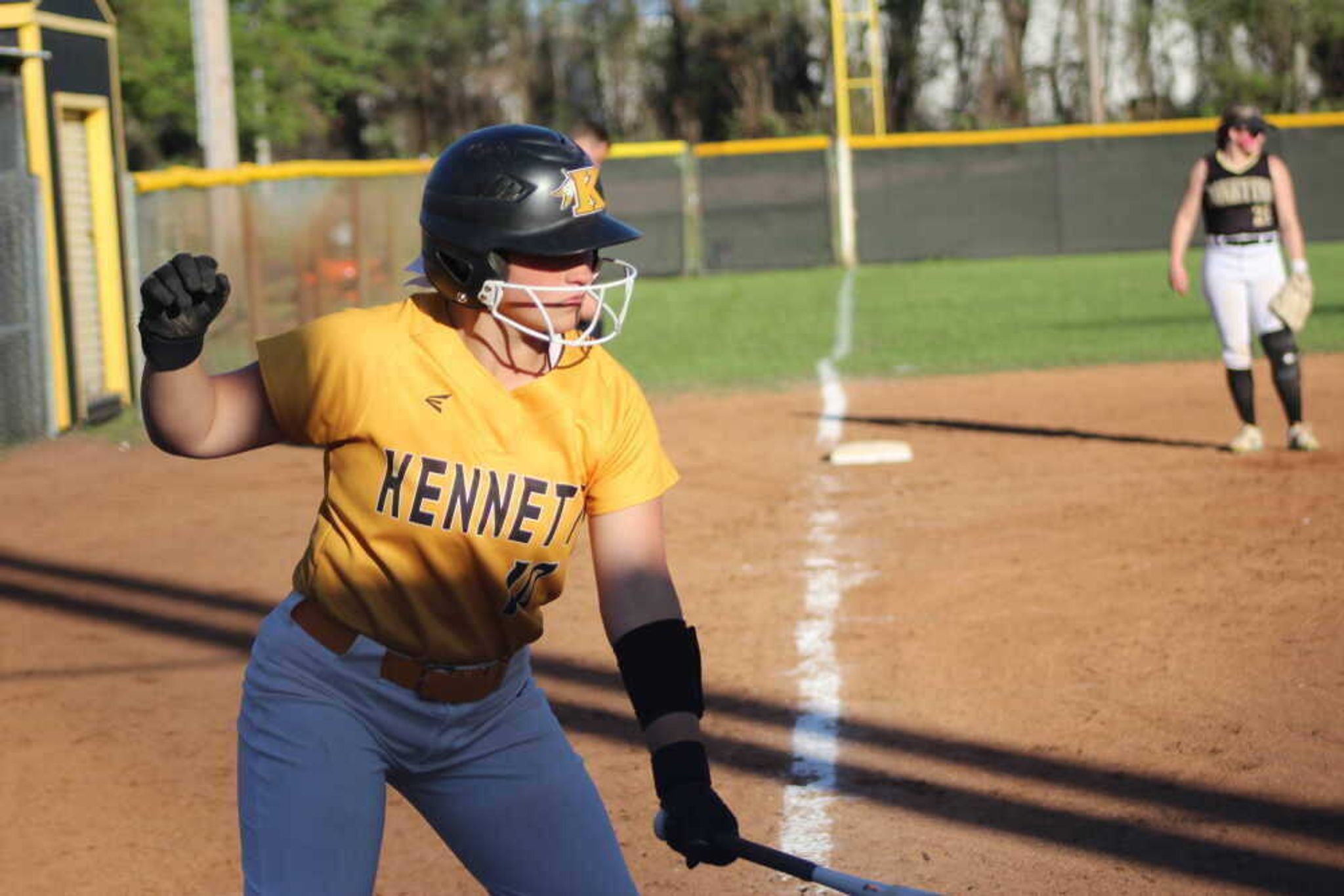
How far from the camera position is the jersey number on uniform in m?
3.38

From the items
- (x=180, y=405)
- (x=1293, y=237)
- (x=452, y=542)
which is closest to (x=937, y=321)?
(x=1293, y=237)

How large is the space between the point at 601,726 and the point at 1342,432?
6965mm

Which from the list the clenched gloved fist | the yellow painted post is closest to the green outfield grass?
the yellow painted post

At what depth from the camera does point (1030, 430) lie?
12555mm

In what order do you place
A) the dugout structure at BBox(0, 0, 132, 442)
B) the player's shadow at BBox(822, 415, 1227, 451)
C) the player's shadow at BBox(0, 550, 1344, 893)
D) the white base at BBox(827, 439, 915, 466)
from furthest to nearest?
1. the dugout structure at BBox(0, 0, 132, 442)
2. the player's shadow at BBox(822, 415, 1227, 451)
3. the white base at BBox(827, 439, 915, 466)
4. the player's shadow at BBox(0, 550, 1344, 893)

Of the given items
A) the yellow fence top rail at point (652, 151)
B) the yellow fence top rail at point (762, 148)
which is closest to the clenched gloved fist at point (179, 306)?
the yellow fence top rail at point (652, 151)

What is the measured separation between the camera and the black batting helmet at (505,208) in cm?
329

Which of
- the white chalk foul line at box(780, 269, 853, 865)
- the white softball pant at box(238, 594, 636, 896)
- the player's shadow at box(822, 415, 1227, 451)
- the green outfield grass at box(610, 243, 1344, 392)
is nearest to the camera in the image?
the white softball pant at box(238, 594, 636, 896)

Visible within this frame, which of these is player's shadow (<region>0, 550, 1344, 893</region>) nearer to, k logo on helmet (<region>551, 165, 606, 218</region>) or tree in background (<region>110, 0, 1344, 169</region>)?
k logo on helmet (<region>551, 165, 606, 218</region>)

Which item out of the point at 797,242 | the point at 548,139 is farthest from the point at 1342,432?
the point at 797,242

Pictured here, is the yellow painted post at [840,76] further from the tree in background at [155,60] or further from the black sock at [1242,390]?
the black sock at [1242,390]

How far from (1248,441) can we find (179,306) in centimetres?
891

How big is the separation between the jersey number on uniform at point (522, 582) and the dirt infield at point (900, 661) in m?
1.71

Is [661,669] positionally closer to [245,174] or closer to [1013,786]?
[1013,786]
